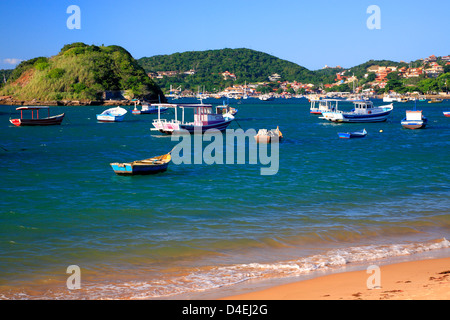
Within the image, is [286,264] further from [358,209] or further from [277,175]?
[277,175]

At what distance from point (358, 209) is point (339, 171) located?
9309 millimetres

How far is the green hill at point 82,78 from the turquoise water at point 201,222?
11907 cm

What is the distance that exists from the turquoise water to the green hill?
391 feet

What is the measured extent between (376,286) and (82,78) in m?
149

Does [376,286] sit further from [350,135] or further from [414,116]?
[414,116]

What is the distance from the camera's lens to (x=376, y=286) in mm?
9297

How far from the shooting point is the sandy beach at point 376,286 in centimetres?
848

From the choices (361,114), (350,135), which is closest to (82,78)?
(361,114)

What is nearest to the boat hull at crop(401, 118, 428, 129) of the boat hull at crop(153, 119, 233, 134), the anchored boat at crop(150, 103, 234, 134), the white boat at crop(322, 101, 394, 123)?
the white boat at crop(322, 101, 394, 123)

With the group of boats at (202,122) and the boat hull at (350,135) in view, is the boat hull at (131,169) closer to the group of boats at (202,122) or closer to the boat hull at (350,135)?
the group of boats at (202,122)

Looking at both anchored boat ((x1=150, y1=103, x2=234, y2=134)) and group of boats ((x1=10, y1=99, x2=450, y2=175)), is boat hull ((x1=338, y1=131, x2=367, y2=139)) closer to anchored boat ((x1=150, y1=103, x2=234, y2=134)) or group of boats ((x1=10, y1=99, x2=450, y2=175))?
group of boats ((x1=10, y1=99, x2=450, y2=175))

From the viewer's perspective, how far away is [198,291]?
988 cm

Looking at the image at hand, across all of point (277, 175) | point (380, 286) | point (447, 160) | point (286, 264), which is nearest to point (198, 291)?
point (286, 264)
